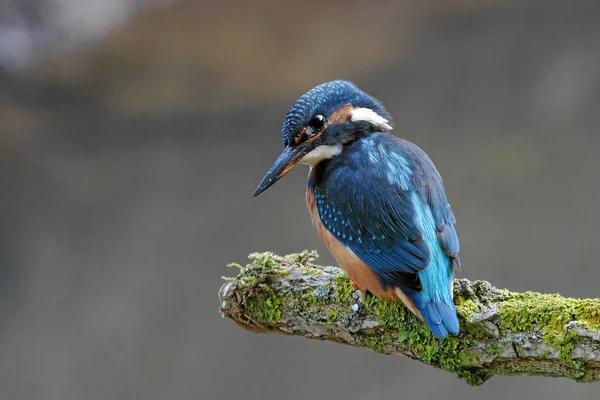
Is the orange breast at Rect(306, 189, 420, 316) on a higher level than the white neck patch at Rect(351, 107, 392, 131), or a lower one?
lower

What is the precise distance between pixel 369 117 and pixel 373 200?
0.87 feet

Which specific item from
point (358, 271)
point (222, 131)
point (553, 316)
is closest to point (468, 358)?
point (553, 316)

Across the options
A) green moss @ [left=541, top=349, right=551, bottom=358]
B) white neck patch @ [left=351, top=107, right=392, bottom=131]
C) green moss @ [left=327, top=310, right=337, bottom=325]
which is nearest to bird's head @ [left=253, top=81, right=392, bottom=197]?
white neck patch @ [left=351, top=107, right=392, bottom=131]

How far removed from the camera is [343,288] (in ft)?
5.28

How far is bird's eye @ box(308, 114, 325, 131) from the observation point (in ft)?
5.23

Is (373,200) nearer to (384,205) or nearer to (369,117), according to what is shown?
(384,205)

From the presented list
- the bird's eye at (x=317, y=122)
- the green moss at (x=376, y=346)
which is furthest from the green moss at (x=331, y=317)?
the bird's eye at (x=317, y=122)

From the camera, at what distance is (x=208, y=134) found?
13.0 ft

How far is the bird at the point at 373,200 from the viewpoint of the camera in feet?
4.75

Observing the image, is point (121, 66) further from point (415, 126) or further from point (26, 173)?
point (415, 126)

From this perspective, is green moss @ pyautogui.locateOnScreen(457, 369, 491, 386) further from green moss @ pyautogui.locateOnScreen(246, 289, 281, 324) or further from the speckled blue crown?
the speckled blue crown

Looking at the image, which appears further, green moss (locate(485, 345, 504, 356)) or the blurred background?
the blurred background

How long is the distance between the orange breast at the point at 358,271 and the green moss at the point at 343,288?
0.11ft

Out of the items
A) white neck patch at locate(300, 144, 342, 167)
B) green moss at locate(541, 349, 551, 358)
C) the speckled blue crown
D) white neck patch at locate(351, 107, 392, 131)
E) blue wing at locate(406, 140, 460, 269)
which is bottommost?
green moss at locate(541, 349, 551, 358)
